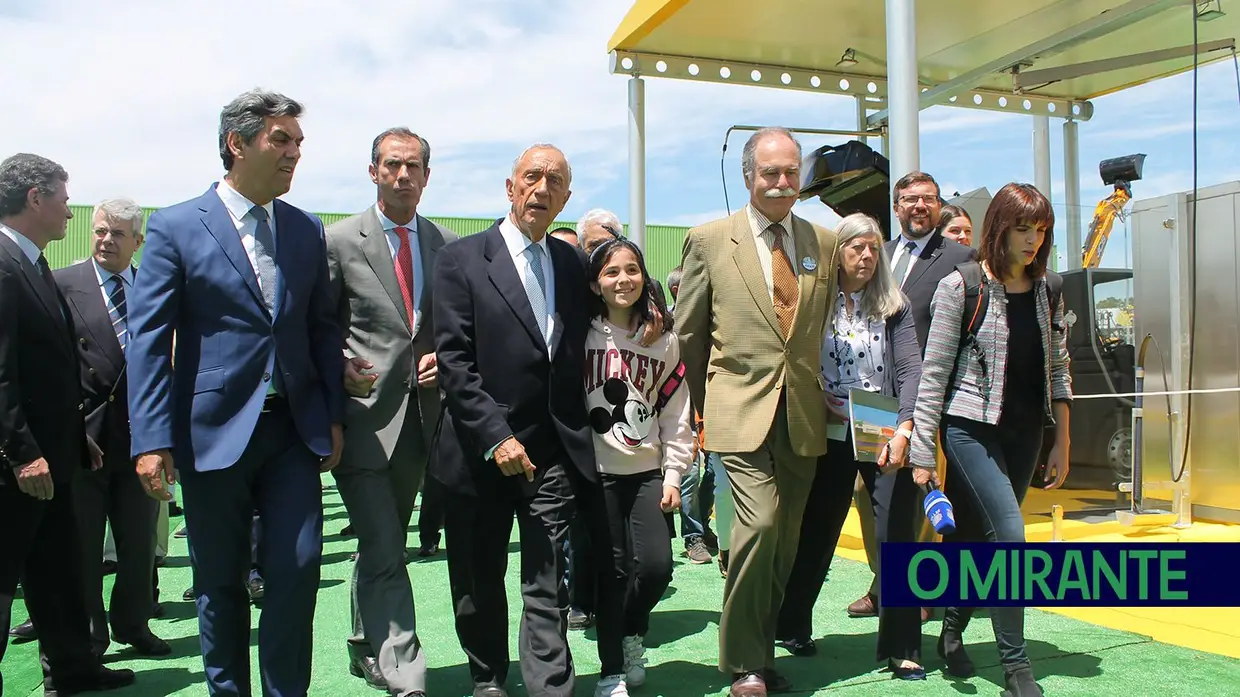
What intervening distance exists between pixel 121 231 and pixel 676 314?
2944mm

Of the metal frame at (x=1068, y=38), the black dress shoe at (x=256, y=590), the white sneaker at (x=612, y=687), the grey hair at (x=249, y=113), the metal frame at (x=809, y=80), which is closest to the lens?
the grey hair at (x=249, y=113)

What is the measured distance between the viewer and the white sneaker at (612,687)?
3.77 m

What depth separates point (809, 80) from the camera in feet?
32.3

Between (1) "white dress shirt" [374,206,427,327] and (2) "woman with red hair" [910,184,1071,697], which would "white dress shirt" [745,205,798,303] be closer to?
(2) "woman with red hair" [910,184,1071,697]

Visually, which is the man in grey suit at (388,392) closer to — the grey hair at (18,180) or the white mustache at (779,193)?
the grey hair at (18,180)

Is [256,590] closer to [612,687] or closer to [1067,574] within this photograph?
[612,687]

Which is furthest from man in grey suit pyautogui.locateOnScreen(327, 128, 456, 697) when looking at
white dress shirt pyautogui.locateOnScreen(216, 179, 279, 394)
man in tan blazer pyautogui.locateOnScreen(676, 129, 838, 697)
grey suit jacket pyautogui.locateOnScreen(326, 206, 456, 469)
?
man in tan blazer pyautogui.locateOnScreen(676, 129, 838, 697)

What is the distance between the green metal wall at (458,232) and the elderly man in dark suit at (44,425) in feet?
52.7

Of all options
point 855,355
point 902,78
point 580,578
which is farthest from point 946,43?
point 580,578

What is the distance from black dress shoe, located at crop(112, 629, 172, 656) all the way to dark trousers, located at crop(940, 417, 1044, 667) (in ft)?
12.0

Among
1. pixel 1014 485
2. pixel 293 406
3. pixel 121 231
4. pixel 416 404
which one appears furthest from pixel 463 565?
pixel 121 231

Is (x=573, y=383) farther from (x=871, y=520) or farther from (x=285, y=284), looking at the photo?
(x=871, y=520)

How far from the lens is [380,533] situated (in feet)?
13.0

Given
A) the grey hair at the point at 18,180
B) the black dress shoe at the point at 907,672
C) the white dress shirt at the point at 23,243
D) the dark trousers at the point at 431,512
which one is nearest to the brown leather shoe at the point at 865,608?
the black dress shoe at the point at 907,672
